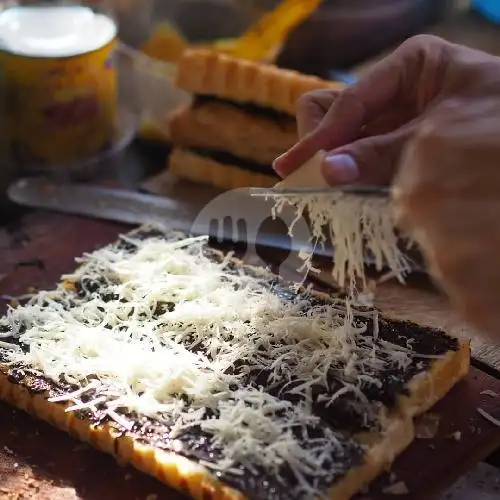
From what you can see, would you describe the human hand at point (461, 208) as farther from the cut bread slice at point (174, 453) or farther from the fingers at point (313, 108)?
the fingers at point (313, 108)

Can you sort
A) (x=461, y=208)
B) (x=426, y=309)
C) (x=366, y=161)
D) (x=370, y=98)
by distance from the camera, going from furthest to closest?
(x=426, y=309), (x=370, y=98), (x=366, y=161), (x=461, y=208)

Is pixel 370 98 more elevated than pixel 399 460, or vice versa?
pixel 370 98

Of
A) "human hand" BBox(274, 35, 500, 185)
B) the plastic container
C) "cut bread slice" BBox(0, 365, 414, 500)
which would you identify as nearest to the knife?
the plastic container

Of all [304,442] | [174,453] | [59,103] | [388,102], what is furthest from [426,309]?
[59,103]

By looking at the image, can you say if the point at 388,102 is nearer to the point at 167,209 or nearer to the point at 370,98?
the point at 370,98

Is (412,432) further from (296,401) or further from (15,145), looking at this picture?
(15,145)

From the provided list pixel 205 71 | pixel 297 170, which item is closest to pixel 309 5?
pixel 205 71
